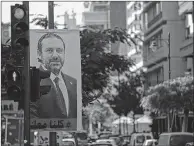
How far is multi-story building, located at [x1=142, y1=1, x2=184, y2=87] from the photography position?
5709 cm

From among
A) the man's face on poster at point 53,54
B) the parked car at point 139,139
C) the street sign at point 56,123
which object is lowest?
the parked car at point 139,139

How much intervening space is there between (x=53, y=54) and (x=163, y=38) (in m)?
44.8

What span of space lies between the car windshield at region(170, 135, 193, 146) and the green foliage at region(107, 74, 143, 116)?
1597 inches

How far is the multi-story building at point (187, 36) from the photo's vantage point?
5146cm

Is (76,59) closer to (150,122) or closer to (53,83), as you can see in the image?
(53,83)

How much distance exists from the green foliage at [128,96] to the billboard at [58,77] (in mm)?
51071

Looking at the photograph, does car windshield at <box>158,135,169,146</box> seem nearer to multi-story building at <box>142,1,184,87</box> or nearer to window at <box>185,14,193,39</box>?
multi-story building at <box>142,1,184,87</box>

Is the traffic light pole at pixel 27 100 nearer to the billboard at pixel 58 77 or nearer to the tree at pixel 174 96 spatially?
the billboard at pixel 58 77

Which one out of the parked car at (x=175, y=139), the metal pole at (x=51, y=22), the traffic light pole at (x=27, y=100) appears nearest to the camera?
the traffic light pole at (x=27, y=100)

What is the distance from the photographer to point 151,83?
218ft

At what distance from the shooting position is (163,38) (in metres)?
59.3

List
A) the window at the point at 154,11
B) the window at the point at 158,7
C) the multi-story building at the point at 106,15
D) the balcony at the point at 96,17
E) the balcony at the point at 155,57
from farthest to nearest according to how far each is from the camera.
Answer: the balcony at the point at 96,17
the multi-story building at the point at 106,15
the window at the point at 154,11
the window at the point at 158,7
the balcony at the point at 155,57

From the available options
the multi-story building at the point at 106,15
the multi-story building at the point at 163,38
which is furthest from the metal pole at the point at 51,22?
the multi-story building at the point at 106,15

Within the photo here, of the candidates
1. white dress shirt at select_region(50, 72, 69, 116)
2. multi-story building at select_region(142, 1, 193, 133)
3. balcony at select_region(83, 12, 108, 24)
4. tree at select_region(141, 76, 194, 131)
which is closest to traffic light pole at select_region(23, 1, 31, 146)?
white dress shirt at select_region(50, 72, 69, 116)
